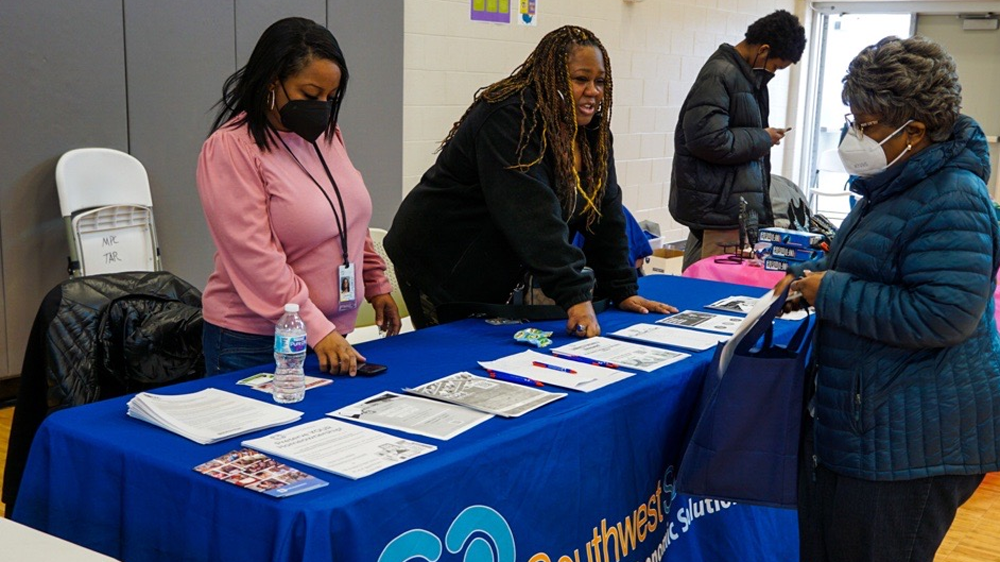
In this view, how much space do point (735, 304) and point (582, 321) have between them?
0.70 metres

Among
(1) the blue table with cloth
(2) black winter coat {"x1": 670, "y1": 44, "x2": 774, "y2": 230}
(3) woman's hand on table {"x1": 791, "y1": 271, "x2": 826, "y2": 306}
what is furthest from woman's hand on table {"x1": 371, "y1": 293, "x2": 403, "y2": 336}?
(2) black winter coat {"x1": 670, "y1": 44, "x2": 774, "y2": 230}

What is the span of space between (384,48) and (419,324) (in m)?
2.61

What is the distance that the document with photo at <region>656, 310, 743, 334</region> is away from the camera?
101 inches

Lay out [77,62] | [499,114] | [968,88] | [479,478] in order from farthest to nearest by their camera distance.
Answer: [968,88] → [77,62] → [499,114] → [479,478]

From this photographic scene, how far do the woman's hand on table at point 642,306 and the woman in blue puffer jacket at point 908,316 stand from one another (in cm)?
86

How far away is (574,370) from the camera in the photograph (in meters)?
2.09

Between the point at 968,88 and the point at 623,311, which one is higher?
the point at 968,88

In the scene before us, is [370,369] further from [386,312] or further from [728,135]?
[728,135]

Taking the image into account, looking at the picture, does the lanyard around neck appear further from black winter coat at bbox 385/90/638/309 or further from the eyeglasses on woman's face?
the eyeglasses on woman's face

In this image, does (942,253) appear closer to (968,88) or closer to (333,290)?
(333,290)

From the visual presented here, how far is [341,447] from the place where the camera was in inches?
62.5

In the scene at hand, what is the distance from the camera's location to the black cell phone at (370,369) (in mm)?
2014

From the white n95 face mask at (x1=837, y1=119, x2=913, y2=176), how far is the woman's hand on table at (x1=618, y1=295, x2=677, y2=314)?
0.95 metres

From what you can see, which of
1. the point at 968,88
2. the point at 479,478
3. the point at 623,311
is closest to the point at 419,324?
the point at 623,311
